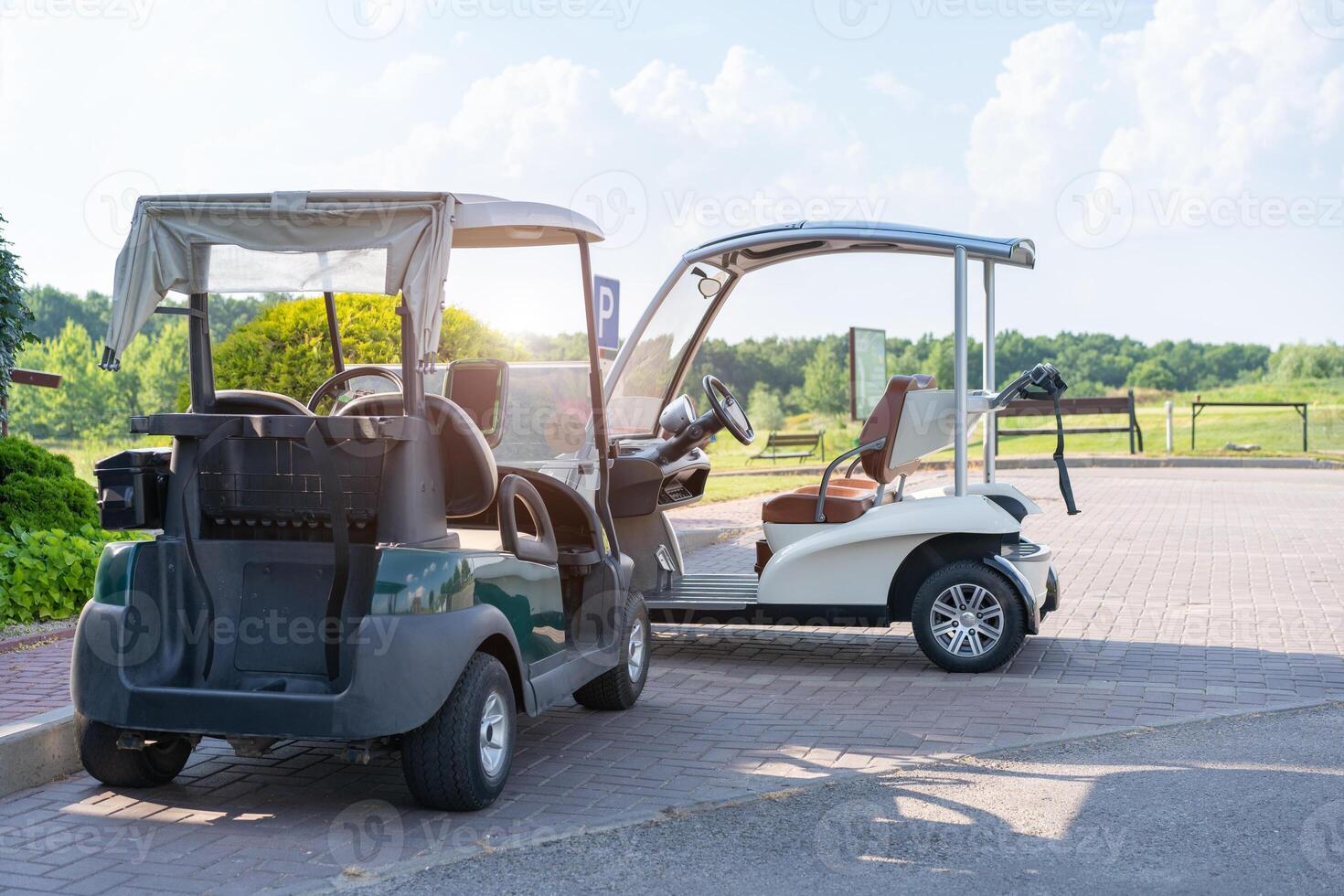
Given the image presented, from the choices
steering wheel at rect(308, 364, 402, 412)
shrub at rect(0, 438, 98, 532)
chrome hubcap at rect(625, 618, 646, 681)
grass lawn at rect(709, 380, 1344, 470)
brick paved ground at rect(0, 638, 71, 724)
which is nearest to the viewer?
brick paved ground at rect(0, 638, 71, 724)

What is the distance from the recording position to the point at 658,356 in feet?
26.5

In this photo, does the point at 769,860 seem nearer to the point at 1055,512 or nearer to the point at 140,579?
the point at 140,579

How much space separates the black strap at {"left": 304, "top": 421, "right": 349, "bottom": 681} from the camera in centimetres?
438

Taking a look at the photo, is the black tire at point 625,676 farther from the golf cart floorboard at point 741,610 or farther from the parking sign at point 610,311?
the parking sign at point 610,311

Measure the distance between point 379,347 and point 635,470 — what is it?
16.0 feet

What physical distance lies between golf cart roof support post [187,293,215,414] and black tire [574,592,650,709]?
1997mm

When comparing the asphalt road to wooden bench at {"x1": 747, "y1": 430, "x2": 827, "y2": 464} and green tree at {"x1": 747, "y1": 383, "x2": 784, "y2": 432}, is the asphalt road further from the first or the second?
green tree at {"x1": 747, "y1": 383, "x2": 784, "y2": 432}

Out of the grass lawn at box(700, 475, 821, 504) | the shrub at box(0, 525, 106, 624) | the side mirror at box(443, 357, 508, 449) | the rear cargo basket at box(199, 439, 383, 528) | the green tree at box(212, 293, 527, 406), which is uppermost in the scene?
the green tree at box(212, 293, 527, 406)

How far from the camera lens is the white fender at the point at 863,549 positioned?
698 cm

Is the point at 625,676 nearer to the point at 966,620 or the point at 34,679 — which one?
the point at 966,620

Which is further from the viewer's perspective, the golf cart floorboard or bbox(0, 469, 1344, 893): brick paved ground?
the golf cart floorboard

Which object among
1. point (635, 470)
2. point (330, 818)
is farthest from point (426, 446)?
point (635, 470)

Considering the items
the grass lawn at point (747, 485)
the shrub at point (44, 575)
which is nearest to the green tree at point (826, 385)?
the grass lawn at point (747, 485)

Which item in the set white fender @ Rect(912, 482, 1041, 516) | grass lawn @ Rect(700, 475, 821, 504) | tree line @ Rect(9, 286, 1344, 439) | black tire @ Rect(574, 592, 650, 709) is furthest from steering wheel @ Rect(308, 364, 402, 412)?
grass lawn @ Rect(700, 475, 821, 504)
